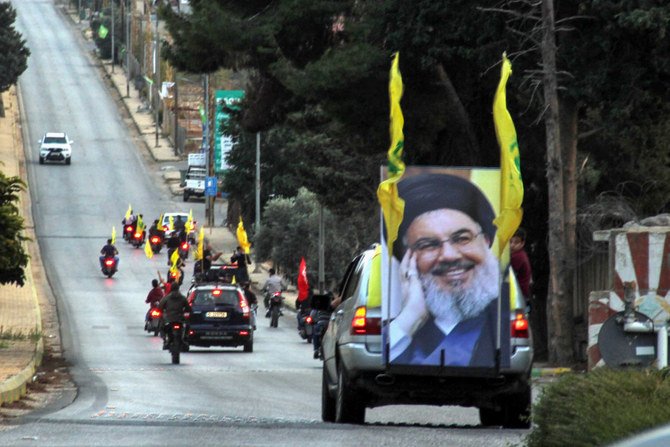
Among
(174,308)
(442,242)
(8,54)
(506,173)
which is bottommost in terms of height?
(174,308)

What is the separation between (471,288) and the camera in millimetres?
14094

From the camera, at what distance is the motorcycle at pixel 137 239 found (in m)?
73.1

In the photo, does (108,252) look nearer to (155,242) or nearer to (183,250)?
(183,250)

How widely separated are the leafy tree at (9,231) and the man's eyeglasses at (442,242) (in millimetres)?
21062

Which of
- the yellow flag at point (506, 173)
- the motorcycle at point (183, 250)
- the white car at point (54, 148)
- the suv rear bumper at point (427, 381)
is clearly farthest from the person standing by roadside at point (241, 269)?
the white car at point (54, 148)

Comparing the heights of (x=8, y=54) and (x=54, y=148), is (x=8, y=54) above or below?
above

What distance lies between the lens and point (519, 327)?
571 inches

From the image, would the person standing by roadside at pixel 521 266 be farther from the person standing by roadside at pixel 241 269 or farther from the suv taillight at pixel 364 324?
the person standing by roadside at pixel 241 269

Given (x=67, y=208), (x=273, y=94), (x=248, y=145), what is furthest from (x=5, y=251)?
(x=67, y=208)

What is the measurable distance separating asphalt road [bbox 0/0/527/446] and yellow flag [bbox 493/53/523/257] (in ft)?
5.51

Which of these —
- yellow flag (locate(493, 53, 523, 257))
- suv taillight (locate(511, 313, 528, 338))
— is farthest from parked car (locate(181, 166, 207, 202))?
yellow flag (locate(493, 53, 523, 257))

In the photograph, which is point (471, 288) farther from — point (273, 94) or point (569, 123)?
point (273, 94)

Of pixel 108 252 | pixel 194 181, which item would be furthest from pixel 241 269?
pixel 194 181

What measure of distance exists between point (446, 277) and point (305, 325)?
26915 millimetres
